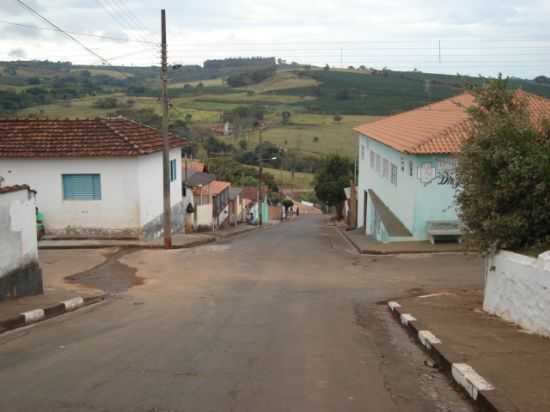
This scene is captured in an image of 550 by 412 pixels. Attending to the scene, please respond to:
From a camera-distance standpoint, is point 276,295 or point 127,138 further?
point 127,138

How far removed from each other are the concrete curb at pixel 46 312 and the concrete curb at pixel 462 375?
19.5 ft

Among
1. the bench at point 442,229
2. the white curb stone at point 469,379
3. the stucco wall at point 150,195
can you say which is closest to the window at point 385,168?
the bench at point 442,229

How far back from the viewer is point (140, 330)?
1004cm

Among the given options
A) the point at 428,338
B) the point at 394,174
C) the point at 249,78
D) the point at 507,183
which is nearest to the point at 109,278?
the point at 507,183

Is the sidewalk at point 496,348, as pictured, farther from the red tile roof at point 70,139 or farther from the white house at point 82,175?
the red tile roof at point 70,139

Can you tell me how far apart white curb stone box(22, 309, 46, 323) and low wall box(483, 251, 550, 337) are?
7371mm

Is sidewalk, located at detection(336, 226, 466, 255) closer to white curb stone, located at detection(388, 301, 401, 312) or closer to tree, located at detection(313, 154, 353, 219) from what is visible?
white curb stone, located at detection(388, 301, 401, 312)

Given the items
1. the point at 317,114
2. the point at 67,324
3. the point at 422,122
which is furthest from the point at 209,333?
the point at 317,114

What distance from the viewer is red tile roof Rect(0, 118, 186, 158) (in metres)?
25.0

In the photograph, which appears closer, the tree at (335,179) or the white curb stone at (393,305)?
the white curb stone at (393,305)

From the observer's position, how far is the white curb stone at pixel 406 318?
33.9 feet

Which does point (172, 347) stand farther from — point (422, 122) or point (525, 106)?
point (422, 122)

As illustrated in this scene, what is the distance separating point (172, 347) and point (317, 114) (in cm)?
9303

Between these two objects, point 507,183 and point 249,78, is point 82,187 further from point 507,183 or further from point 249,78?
Answer: point 249,78
